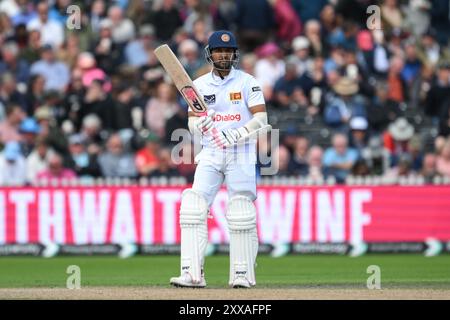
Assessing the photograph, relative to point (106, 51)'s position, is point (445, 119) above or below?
below

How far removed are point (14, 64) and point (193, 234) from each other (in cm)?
1137

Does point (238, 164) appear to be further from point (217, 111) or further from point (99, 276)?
point (99, 276)

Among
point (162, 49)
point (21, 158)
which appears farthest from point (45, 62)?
point (162, 49)

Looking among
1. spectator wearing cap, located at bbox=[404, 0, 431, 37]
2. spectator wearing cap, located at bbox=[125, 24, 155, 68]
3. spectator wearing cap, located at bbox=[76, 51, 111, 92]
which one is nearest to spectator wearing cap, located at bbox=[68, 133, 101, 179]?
spectator wearing cap, located at bbox=[76, 51, 111, 92]

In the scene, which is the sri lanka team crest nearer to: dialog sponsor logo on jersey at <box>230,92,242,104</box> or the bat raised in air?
→ dialog sponsor logo on jersey at <box>230,92,242,104</box>

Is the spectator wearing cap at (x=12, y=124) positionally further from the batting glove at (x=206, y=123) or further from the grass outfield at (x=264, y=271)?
the batting glove at (x=206, y=123)

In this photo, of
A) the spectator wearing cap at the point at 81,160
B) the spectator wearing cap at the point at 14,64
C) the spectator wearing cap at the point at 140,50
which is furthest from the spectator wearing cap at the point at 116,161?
the spectator wearing cap at the point at 14,64

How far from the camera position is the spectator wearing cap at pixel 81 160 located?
830 inches

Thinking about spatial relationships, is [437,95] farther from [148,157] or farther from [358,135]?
[148,157]

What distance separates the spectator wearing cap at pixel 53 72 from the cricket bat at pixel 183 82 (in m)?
10.0

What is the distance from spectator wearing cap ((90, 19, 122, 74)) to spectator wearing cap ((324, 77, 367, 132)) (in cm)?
391

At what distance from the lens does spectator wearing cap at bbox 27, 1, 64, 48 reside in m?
24.0

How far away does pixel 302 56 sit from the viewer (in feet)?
77.2

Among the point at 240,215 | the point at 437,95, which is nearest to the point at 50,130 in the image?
the point at 437,95
